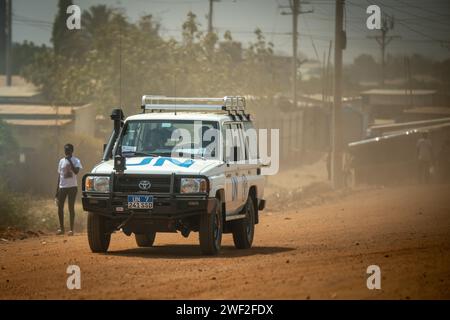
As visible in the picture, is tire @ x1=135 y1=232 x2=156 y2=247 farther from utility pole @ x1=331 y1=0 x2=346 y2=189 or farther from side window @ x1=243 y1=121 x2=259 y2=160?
utility pole @ x1=331 y1=0 x2=346 y2=189

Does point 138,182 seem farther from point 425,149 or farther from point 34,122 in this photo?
point 34,122

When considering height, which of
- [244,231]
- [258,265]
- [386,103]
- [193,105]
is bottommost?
[258,265]

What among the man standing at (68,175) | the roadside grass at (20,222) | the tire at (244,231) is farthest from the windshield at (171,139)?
the roadside grass at (20,222)

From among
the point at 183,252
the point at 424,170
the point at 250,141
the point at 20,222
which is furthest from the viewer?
the point at 424,170

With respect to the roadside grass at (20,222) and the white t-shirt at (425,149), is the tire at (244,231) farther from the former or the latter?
the white t-shirt at (425,149)

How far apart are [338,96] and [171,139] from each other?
2547 cm

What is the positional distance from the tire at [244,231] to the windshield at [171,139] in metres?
1.73

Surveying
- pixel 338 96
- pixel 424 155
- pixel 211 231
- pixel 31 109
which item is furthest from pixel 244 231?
pixel 31 109

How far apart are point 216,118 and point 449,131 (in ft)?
95.0

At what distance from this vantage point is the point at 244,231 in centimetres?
1803

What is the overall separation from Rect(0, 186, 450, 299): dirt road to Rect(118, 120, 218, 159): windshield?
1581mm

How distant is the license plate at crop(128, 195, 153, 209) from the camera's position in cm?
1563

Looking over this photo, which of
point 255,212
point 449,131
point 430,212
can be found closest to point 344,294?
point 255,212

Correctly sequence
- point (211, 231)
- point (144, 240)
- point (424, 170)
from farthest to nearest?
point (424, 170) < point (144, 240) < point (211, 231)
